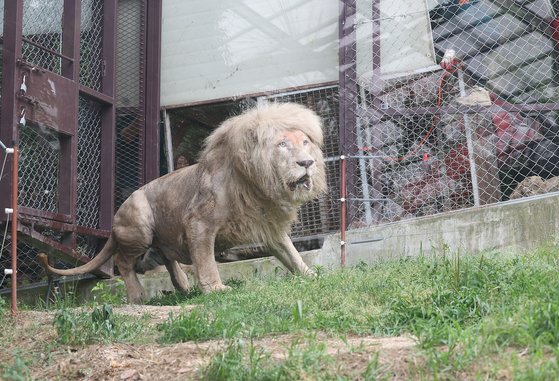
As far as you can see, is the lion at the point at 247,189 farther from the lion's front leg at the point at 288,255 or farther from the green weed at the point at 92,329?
the green weed at the point at 92,329

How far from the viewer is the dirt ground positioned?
439 centimetres

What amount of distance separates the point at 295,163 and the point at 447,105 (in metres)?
3.06

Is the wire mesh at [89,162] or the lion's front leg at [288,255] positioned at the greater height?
the wire mesh at [89,162]

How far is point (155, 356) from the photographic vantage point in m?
5.09

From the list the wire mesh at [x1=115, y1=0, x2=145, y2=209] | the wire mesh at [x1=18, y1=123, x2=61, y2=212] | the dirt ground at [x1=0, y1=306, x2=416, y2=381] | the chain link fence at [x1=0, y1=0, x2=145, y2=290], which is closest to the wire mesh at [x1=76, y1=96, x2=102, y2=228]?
the chain link fence at [x1=0, y1=0, x2=145, y2=290]

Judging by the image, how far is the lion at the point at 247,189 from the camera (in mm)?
8133

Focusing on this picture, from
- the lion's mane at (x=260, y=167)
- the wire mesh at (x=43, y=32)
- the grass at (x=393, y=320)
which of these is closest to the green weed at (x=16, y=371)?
the grass at (x=393, y=320)

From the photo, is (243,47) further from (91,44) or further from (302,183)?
(302,183)

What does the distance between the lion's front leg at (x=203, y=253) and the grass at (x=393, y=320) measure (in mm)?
877

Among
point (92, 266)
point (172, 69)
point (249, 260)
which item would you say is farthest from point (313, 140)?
point (172, 69)

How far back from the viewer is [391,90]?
34.9ft

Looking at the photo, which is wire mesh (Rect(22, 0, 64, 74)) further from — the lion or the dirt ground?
the dirt ground

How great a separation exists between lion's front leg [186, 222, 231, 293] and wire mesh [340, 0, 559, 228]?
2.43 metres

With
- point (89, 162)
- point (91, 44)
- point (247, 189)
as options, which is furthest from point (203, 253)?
point (91, 44)
